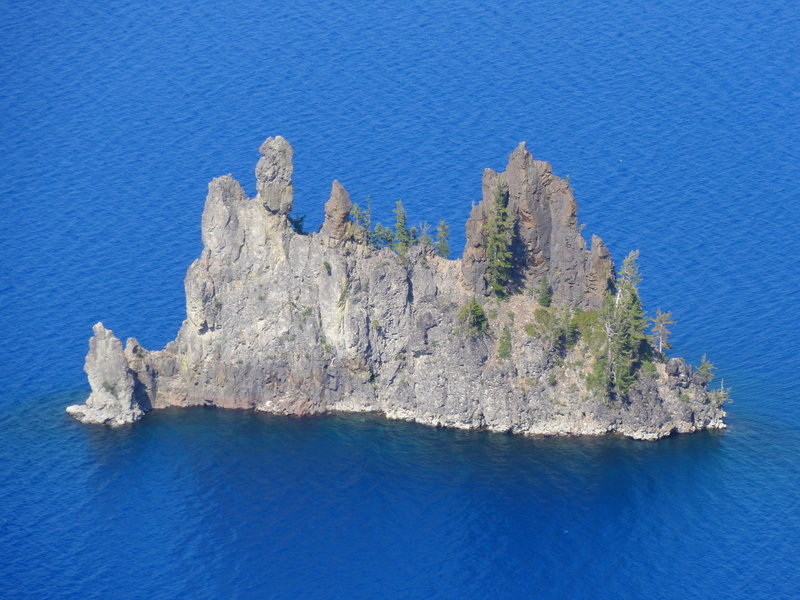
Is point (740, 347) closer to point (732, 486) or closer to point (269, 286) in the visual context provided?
point (732, 486)

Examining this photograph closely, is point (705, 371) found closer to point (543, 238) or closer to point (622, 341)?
point (622, 341)

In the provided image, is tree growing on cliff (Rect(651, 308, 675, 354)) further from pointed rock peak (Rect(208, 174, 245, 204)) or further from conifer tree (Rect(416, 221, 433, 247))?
pointed rock peak (Rect(208, 174, 245, 204))

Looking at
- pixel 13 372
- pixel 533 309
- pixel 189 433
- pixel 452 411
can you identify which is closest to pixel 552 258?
pixel 533 309

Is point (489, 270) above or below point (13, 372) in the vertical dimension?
above

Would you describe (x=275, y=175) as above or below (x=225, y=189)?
above

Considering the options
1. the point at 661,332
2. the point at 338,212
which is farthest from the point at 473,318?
the point at 661,332

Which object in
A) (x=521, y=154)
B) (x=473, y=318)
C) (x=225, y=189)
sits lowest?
(x=473, y=318)

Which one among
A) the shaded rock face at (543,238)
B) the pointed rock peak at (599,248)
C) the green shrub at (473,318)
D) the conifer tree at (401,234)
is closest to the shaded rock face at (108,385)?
the conifer tree at (401,234)
